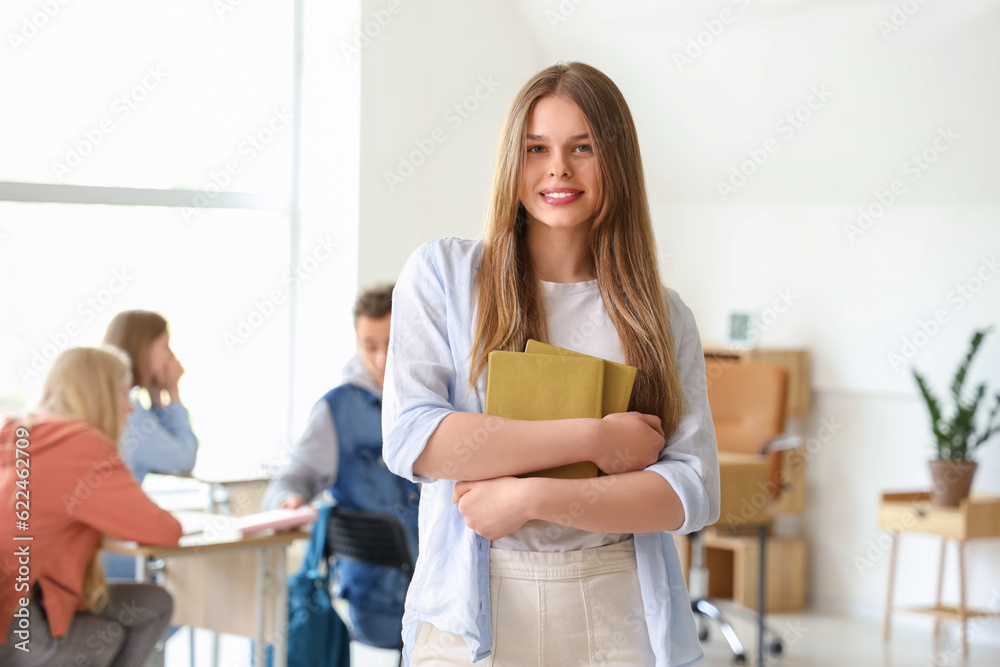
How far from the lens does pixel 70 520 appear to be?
110 inches

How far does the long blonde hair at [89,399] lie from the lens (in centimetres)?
289

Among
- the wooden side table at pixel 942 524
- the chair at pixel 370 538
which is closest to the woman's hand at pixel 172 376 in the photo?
the chair at pixel 370 538

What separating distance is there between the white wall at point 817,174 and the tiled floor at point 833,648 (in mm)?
199

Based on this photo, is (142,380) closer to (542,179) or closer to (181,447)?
(181,447)

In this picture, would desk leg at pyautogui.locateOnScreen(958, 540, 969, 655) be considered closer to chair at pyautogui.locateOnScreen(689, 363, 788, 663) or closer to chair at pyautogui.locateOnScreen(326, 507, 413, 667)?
chair at pyautogui.locateOnScreen(689, 363, 788, 663)

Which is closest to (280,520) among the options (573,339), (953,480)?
(573,339)

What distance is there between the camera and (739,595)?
5391 millimetres

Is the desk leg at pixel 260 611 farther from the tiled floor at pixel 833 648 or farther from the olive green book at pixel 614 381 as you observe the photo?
the olive green book at pixel 614 381

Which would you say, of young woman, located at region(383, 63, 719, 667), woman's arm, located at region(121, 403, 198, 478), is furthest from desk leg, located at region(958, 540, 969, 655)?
young woman, located at region(383, 63, 719, 667)

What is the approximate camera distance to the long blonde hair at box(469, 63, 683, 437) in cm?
141

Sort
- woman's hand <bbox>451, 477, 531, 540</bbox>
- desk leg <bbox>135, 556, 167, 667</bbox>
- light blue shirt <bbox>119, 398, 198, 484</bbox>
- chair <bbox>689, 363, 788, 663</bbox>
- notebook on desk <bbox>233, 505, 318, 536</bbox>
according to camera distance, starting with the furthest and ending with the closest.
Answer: chair <bbox>689, 363, 788, 663</bbox>
light blue shirt <bbox>119, 398, 198, 484</bbox>
desk leg <bbox>135, 556, 167, 667</bbox>
notebook on desk <bbox>233, 505, 318, 536</bbox>
woman's hand <bbox>451, 477, 531, 540</bbox>

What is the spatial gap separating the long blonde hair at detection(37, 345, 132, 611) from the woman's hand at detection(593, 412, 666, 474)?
2036mm

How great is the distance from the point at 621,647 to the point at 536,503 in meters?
0.23

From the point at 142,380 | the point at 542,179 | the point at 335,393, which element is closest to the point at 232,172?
the point at 142,380
